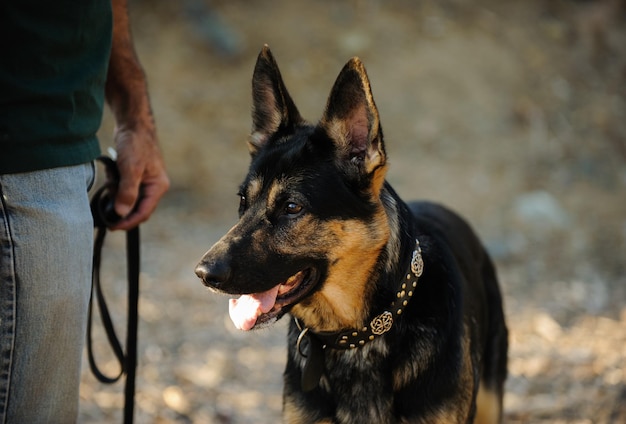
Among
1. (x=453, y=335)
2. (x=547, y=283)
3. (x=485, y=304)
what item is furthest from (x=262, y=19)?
(x=453, y=335)

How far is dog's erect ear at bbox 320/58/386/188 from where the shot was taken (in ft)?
8.95

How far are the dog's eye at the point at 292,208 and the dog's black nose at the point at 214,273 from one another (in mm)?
374

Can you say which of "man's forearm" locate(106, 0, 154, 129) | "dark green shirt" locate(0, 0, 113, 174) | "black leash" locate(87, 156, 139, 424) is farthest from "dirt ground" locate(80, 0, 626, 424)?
"dark green shirt" locate(0, 0, 113, 174)

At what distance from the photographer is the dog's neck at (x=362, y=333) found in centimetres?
290

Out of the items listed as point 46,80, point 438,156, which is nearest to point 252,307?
point 46,80

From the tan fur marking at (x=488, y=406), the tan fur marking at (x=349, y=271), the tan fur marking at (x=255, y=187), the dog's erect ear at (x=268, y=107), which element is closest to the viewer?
the tan fur marking at (x=349, y=271)

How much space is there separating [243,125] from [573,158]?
471 cm

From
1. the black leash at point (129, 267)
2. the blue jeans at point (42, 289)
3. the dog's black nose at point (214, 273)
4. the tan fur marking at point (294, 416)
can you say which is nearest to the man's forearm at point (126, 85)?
the black leash at point (129, 267)

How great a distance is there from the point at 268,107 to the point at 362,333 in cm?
110

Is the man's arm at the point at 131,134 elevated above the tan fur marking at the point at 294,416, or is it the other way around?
the man's arm at the point at 131,134

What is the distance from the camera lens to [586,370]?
17.1 ft

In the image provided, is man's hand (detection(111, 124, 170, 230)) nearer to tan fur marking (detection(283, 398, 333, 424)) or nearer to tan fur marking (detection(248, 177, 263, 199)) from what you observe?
tan fur marking (detection(248, 177, 263, 199))

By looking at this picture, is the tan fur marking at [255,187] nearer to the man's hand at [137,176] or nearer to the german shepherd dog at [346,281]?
the german shepherd dog at [346,281]

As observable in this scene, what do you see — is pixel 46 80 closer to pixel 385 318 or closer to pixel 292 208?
pixel 292 208
